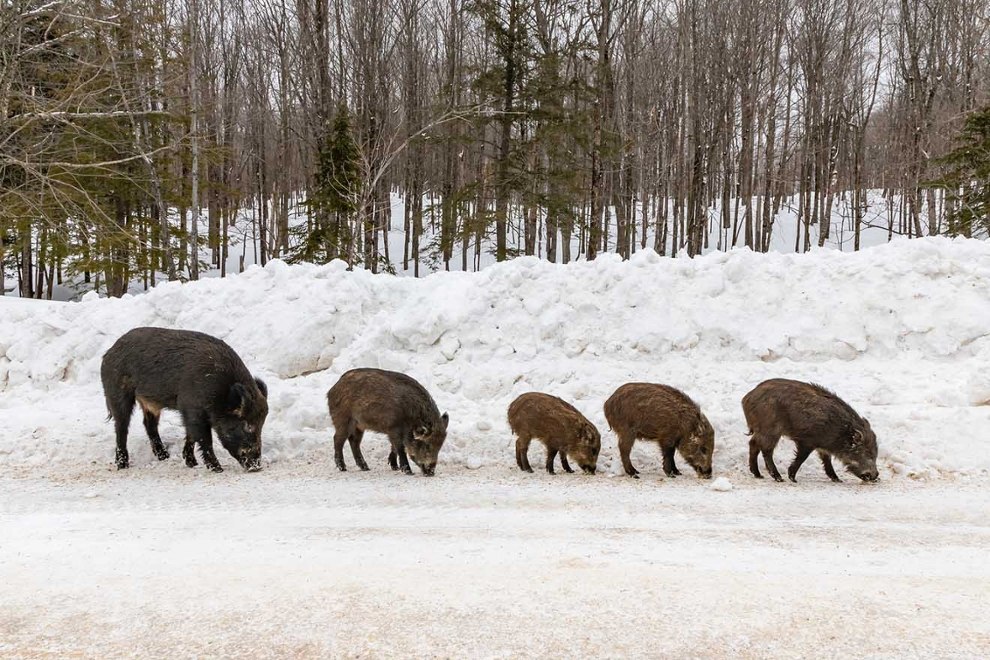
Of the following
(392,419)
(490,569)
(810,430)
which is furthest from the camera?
(392,419)

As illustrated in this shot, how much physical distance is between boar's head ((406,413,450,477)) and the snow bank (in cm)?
49

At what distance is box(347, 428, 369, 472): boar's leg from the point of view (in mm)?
6777

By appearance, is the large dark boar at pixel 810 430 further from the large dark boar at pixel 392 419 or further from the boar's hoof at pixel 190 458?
the boar's hoof at pixel 190 458

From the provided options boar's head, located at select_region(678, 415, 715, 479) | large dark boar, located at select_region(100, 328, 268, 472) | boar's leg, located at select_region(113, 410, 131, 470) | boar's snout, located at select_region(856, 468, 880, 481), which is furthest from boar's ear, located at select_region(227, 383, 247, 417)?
boar's snout, located at select_region(856, 468, 880, 481)

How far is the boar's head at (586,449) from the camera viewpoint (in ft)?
22.2

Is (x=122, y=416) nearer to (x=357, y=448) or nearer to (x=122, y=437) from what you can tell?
(x=122, y=437)

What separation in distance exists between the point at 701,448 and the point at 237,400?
16.1ft

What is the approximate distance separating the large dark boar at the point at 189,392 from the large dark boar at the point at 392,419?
0.87m

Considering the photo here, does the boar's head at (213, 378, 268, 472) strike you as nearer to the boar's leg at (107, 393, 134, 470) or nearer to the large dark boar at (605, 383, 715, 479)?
the boar's leg at (107, 393, 134, 470)

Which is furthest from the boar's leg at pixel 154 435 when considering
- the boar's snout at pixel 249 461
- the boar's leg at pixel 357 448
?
the boar's leg at pixel 357 448

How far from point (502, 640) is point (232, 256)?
134ft

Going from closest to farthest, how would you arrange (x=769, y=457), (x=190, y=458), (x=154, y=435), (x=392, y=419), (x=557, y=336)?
(x=769, y=457)
(x=392, y=419)
(x=190, y=458)
(x=154, y=435)
(x=557, y=336)

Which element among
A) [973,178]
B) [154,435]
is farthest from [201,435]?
[973,178]

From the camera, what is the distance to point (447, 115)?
2048cm
